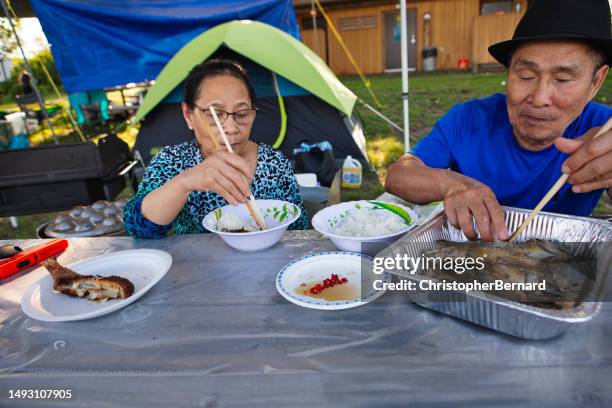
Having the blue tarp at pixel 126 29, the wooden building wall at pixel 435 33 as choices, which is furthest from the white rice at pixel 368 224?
the wooden building wall at pixel 435 33

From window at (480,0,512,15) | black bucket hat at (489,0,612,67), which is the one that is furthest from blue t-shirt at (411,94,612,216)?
window at (480,0,512,15)

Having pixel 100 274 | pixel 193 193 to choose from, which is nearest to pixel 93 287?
pixel 100 274

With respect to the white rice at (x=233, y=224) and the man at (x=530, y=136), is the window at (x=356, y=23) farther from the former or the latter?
the white rice at (x=233, y=224)

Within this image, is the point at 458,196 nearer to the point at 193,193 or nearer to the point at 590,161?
the point at 590,161

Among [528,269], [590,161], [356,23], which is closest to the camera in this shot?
[528,269]

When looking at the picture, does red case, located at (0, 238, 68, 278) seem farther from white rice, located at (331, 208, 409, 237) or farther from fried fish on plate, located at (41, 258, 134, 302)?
white rice, located at (331, 208, 409, 237)

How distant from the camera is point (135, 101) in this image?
32.3ft

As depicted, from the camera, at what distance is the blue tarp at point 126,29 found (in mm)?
5250

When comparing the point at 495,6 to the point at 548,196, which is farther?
the point at 495,6

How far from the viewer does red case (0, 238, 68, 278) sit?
1.33 meters

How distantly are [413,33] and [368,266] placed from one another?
1579 centimetres

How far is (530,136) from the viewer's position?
1.62 metres

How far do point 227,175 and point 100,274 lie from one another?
0.54m

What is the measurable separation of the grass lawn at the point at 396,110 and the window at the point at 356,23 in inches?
80.9
